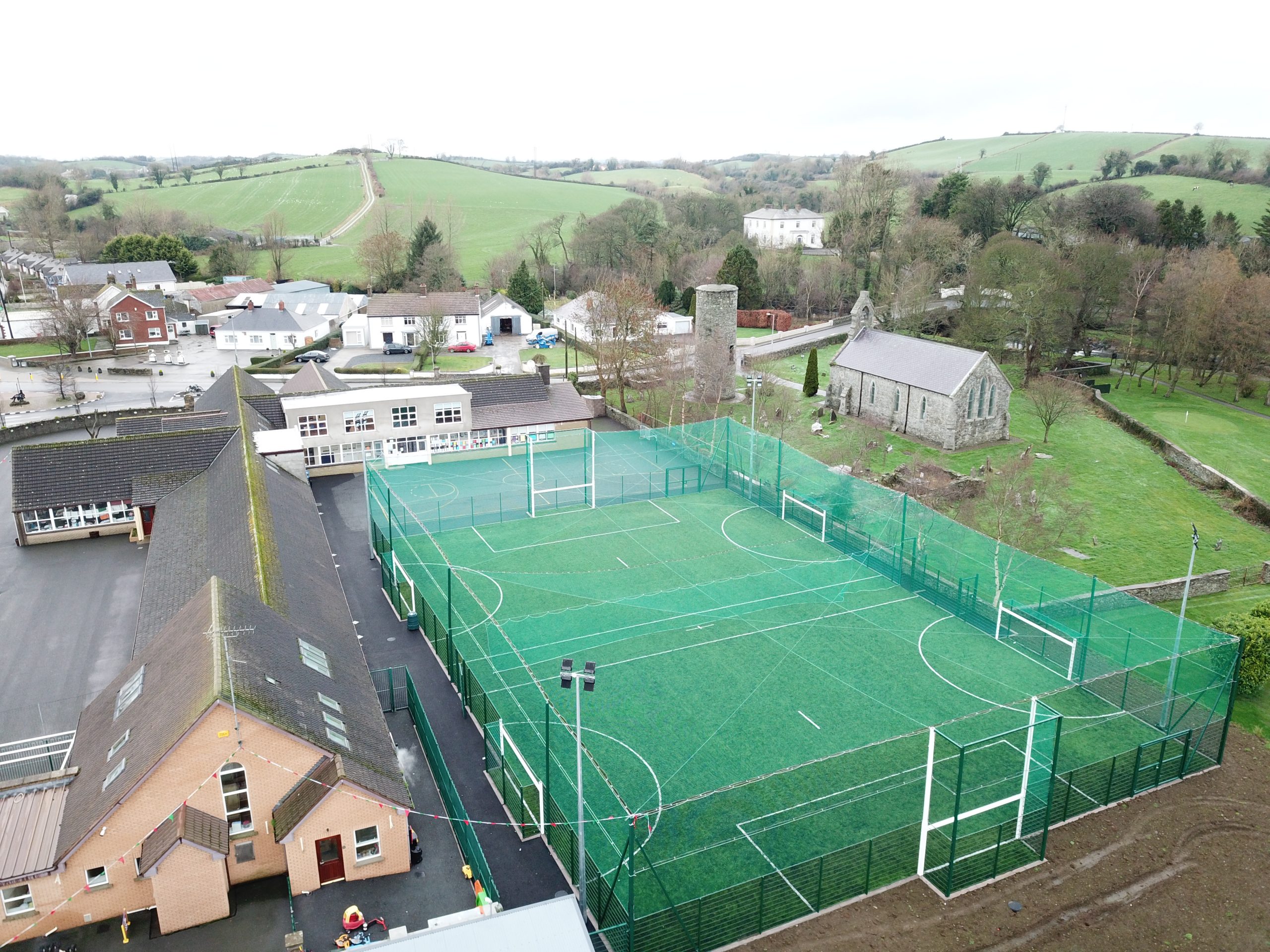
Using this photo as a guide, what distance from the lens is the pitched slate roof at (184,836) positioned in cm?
1575

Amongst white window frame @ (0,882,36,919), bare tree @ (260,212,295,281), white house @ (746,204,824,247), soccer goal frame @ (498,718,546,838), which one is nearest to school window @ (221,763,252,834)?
white window frame @ (0,882,36,919)

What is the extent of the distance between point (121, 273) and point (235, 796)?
84.7 meters

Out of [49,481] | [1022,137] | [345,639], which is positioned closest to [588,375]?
[49,481]

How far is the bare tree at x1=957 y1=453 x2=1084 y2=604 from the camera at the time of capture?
95.5 ft

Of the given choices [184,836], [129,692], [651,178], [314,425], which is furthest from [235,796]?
[651,178]

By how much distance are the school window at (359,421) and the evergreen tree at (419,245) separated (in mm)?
50751

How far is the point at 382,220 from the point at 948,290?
68.9 m

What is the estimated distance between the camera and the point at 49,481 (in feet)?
110

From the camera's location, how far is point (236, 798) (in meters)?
16.9

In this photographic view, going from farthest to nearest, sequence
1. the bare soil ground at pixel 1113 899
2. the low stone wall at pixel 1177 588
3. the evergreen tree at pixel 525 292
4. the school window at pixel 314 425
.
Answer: the evergreen tree at pixel 525 292, the school window at pixel 314 425, the low stone wall at pixel 1177 588, the bare soil ground at pixel 1113 899

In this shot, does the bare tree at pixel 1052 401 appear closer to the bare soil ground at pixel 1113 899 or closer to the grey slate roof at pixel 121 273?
the bare soil ground at pixel 1113 899

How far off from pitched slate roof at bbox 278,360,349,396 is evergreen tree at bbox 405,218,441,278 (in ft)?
140

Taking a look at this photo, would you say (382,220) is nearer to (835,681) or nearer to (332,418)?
(332,418)

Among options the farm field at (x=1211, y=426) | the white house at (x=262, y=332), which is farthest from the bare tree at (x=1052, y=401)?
the white house at (x=262, y=332)
